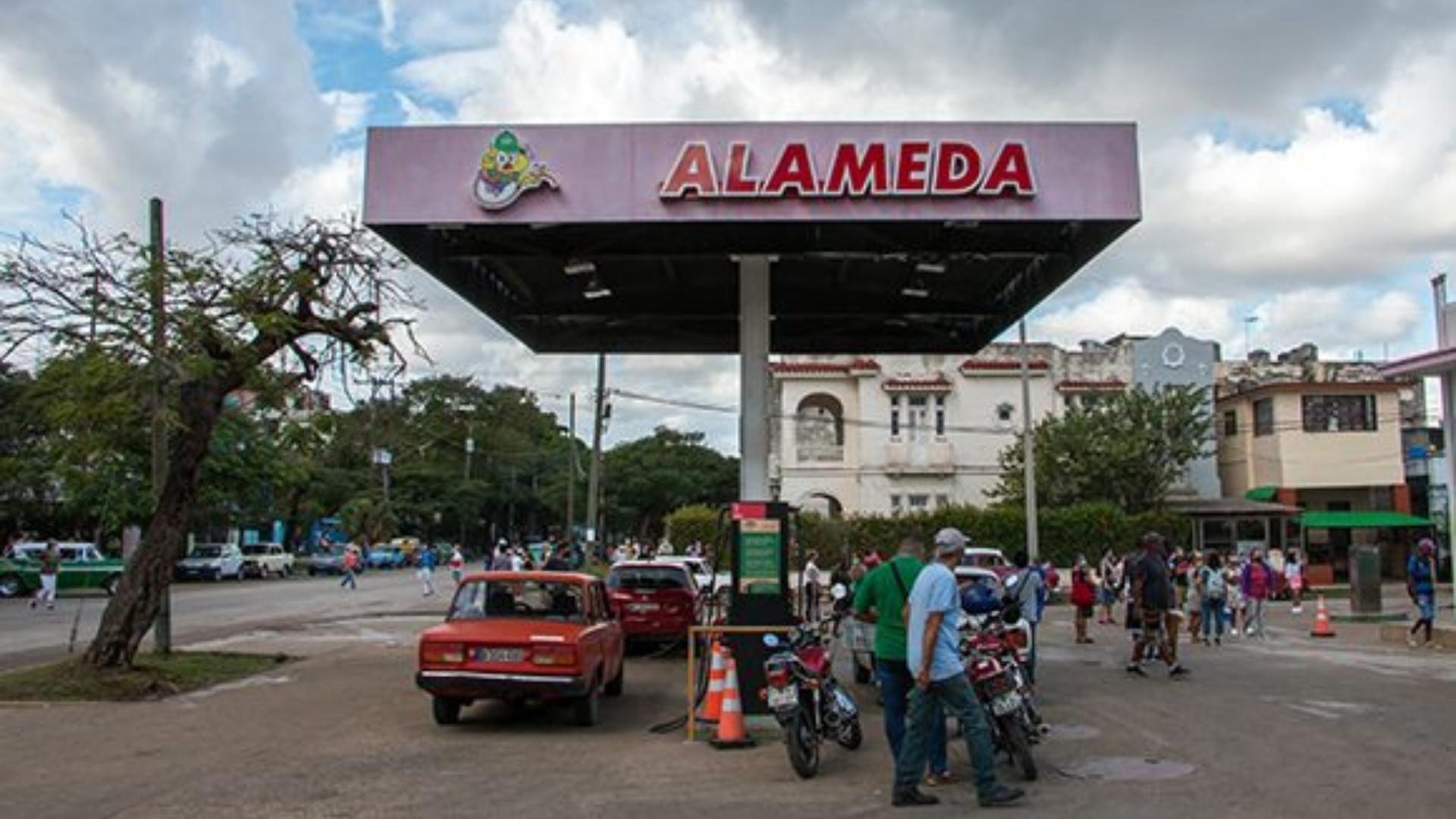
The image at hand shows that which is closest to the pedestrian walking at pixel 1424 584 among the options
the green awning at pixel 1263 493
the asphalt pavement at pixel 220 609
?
the asphalt pavement at pixel 220 609

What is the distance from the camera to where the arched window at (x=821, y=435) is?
157ft

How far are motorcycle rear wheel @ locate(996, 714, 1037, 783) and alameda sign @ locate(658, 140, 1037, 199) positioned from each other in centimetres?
573

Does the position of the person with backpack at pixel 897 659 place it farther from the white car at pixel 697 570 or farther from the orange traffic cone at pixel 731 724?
the white car at pixel 697 570

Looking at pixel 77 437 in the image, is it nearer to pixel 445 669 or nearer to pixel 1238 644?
pixel 445 669

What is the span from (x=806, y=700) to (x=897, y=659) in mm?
862

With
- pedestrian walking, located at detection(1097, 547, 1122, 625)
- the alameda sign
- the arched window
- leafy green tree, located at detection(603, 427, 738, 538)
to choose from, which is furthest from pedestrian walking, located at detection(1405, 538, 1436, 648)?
leafy green tree, located at detection(603, 427, 738, 538)

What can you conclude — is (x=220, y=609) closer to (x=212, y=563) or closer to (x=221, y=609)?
(x=221, y=609)

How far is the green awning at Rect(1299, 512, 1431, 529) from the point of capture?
43719mm

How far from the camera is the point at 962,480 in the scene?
4806cm

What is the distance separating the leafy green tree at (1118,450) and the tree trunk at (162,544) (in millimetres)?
31780

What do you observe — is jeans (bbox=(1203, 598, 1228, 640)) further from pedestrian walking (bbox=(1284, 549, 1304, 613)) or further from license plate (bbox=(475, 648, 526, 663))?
license plate (bbox=(475, 648, 526, 663))

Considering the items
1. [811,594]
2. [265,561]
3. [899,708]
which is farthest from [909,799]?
[265,561]

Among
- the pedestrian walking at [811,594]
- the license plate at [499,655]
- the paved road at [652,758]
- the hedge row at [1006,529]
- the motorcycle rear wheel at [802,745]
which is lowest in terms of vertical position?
the paved road at [652,758]

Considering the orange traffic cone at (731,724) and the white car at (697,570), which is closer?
the orange traffic cone at (731,724)
